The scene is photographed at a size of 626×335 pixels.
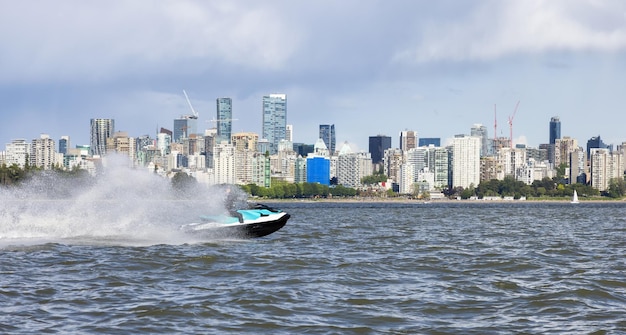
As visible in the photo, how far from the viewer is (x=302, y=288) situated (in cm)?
1988

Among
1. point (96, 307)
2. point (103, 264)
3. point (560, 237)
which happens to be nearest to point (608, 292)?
point (96, 307)

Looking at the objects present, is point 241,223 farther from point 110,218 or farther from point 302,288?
point 302,288

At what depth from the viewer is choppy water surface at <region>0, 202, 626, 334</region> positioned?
15.7 m

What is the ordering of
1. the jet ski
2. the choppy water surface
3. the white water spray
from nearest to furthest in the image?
the choppy water surface
the jet ski
the white water spray

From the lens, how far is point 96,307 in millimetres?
17016

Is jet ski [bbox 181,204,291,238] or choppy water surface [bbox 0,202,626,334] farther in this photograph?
jet ski [bbox 181,204,291,238]

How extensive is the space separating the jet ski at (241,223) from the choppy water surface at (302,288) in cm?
82

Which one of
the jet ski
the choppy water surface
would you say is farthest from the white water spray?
the choppy water surface

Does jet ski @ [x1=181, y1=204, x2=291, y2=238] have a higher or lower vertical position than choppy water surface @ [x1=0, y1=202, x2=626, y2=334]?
higher

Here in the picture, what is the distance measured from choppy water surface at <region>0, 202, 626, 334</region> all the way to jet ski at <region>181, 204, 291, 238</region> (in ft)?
2.69

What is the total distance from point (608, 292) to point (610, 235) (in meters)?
23.5

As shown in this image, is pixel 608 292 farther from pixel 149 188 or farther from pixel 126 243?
pixel 149 188

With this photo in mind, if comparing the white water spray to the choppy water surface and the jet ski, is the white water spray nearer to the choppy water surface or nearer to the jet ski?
the jet ski

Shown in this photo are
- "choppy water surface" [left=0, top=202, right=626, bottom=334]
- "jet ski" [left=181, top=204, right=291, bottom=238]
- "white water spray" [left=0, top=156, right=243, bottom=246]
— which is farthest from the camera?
"white water spray" [left=0, top=156, right=243, bottom=246]
